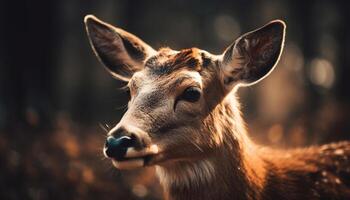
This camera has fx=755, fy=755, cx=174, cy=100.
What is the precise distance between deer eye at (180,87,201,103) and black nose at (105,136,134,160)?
97 cm

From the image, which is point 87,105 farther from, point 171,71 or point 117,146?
point 117,146

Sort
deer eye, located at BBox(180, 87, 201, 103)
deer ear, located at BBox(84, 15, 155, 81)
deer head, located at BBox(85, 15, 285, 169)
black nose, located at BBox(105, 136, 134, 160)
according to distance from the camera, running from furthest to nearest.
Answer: deer ear, located at BBox(84, 15, 155, 81) → deer eye, located at BBox(180, 87, 201, 103) → deer head, located at BBox(85, 15, 285, 169) → black nose, located at BBox(105, 136, 134, 160)

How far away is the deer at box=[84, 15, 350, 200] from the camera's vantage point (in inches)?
280

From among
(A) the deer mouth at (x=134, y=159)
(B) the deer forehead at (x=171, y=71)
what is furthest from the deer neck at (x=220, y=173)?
(A) the deer mouth at (x=134, y=159)

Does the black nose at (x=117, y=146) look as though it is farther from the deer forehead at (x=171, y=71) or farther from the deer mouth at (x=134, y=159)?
the deer forehead at (x=171, y=71)

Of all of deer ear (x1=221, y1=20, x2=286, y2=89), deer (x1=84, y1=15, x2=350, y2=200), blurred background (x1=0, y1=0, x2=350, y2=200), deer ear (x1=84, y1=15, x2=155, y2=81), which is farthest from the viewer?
blurred background (x1=0, y1=0, x2=350, y2=200)

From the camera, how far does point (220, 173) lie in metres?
7.32

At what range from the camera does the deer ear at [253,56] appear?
7.49m

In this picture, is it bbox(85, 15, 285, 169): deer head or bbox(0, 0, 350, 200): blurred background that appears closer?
bbox(85, 15, 285, 169): deer head

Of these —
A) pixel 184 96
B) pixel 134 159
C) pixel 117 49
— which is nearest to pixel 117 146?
pixel 134 159

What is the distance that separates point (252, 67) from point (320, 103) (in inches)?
518

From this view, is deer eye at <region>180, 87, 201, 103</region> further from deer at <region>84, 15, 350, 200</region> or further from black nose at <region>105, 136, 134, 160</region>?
black nose at <region>105, 136, 134, 160</region>

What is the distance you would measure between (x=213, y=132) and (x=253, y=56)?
911mm

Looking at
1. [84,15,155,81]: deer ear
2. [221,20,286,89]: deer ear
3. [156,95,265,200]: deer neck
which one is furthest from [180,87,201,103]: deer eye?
[84,15,155,81]: deer ear
